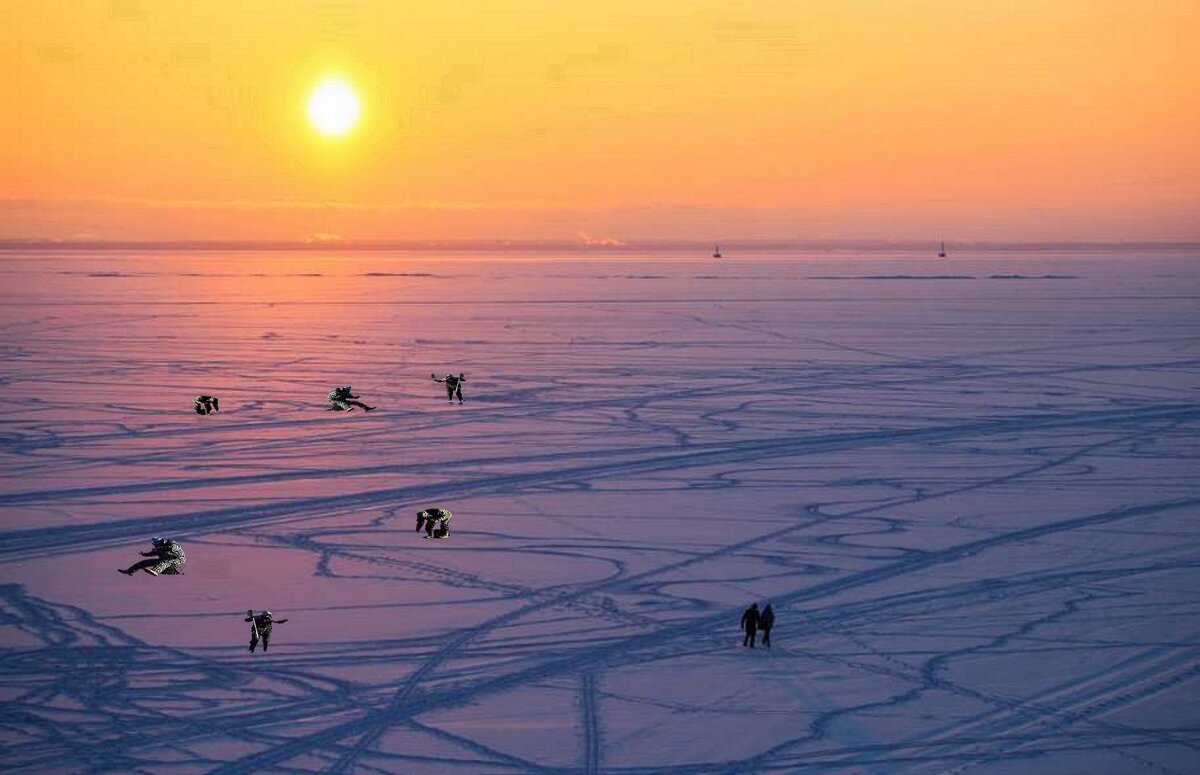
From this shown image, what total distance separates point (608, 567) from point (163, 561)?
458 centimetres

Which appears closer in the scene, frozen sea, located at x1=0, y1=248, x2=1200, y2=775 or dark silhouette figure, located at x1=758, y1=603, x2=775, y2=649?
frozen sea, located at x1=0, y1=248, x2=1200, y2=775

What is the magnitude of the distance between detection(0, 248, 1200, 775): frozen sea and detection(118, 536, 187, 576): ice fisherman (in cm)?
22

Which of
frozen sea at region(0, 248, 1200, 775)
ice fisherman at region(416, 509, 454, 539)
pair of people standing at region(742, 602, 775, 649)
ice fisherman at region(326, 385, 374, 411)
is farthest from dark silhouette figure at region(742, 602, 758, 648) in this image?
ice fisherman at region(326, 385, 374, 411)

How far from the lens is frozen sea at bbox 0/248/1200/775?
11156 millimetres

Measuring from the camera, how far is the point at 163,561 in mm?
15586

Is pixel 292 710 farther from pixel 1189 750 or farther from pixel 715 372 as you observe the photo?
pixel 715 372

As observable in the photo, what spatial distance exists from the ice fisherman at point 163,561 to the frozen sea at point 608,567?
8.8 inches

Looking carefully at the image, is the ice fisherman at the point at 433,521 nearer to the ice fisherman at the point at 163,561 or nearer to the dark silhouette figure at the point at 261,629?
the ice fisherman at the point at 163,561

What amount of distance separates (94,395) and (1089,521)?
19.9m

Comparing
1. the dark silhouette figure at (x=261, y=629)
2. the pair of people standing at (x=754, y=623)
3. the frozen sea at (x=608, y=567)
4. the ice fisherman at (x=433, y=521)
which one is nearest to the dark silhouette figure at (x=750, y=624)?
the pair of people standing at (x=754, y=623)

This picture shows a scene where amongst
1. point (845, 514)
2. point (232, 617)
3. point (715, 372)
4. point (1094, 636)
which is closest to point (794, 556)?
point (845, 514)

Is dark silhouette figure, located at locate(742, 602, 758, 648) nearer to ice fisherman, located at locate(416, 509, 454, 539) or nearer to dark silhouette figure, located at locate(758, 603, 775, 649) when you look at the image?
dark silhouette figure, located at locate(758, 603, 775, 649)

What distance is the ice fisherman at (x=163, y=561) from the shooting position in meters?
15.5

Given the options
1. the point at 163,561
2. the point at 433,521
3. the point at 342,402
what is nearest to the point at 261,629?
the point at 163,561
